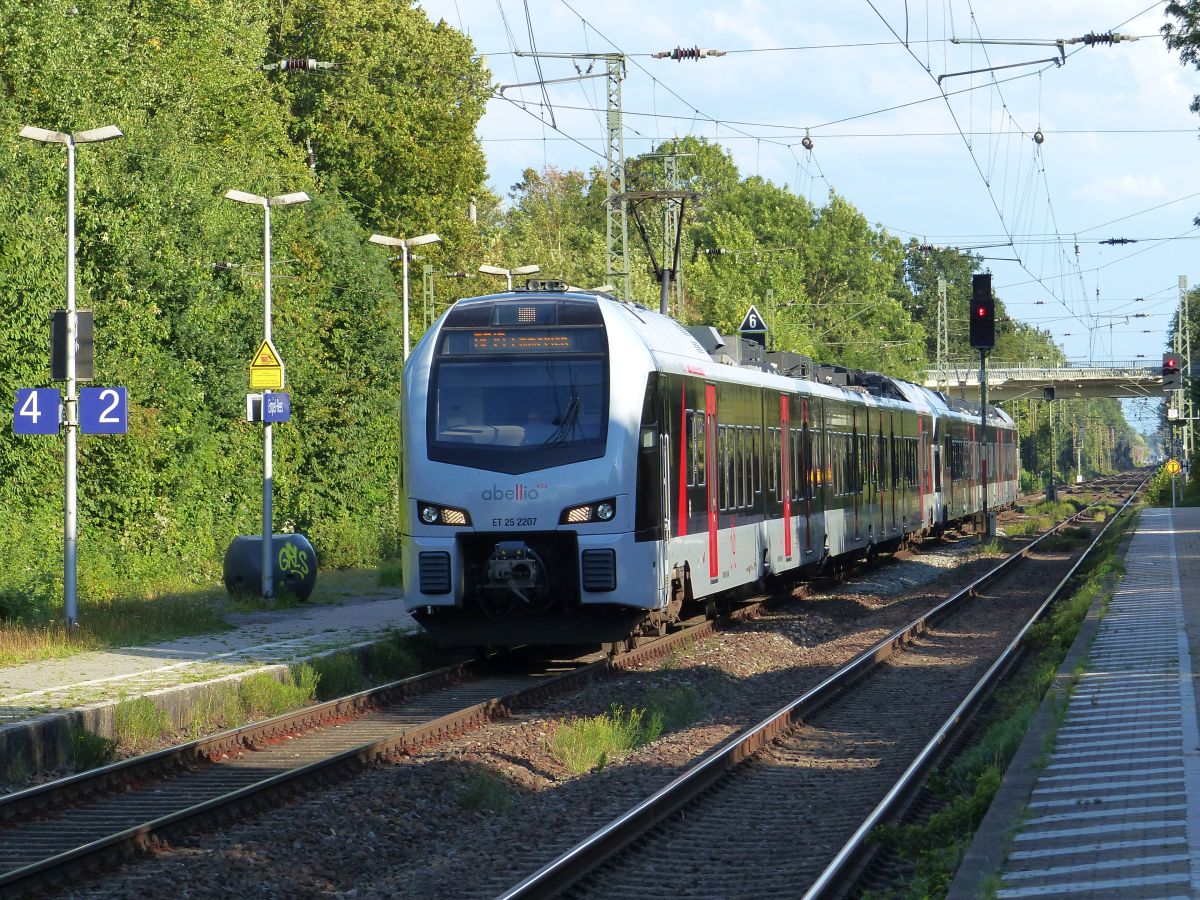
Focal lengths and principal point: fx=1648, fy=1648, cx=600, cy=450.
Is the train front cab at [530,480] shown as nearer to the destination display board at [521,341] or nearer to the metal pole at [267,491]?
the destination display board at [521,341]

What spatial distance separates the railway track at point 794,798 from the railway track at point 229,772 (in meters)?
2.37

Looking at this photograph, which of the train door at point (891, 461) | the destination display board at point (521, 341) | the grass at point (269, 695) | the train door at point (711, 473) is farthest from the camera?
the train door at point (891, 461)

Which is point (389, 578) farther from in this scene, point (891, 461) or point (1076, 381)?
point (1076, 381)

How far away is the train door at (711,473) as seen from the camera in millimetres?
18438

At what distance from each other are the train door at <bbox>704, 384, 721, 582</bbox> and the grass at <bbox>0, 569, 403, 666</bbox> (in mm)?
5983

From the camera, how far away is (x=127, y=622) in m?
19.2

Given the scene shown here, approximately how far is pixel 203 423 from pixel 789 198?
2832 inches

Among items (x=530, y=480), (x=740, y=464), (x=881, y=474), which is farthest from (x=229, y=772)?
(x=881, y=474)

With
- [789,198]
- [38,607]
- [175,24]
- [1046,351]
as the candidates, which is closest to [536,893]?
[38,607]

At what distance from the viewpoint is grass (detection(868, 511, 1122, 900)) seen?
26.7 ft

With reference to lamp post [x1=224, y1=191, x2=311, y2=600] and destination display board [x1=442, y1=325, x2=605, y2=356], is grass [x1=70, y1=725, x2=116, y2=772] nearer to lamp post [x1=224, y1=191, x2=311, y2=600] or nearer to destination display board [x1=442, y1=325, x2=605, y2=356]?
destination display board [x1=442, y1=325, x2=605, y2=356]

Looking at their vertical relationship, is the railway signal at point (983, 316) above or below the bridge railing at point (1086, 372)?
below

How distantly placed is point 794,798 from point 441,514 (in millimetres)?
5978

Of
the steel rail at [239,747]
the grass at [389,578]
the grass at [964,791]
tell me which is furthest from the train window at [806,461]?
the steel rail at [239,747]
